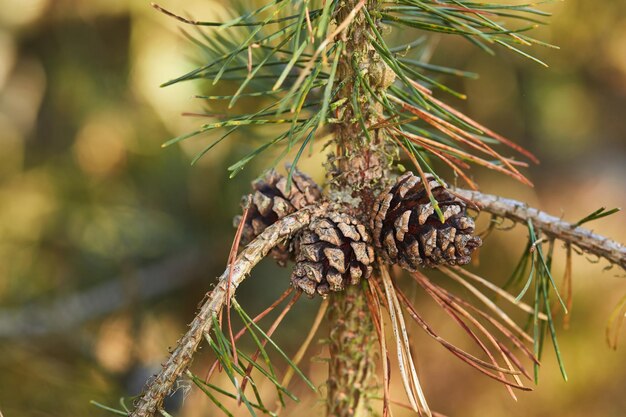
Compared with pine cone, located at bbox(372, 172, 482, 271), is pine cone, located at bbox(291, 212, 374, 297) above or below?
below

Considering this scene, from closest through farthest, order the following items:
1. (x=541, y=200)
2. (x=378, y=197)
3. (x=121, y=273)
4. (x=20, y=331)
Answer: (x=378, y=197)
(x=20, y=331)
(x=121, y=273)
(x=541, y=200)

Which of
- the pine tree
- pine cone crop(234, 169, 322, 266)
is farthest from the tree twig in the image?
pine cone crop(234, 169, 322, 266)

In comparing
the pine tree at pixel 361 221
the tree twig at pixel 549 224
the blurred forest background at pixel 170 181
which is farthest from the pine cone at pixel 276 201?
the blurred forest background at pixel 170 181

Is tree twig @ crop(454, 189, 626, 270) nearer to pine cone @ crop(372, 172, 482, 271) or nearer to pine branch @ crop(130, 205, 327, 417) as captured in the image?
pine cone @ crop(372, 172, 482, 271)

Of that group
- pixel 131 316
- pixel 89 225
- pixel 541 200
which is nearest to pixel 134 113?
pixel 89 225

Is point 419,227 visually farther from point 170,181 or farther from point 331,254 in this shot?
point 170,181

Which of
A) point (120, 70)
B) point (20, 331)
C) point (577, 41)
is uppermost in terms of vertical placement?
point (577, 41)

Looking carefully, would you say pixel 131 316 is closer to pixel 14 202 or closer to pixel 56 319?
pixel 56 319

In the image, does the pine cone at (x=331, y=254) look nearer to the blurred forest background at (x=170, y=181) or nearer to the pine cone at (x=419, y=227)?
the pine cone at (x=419, y=227)
